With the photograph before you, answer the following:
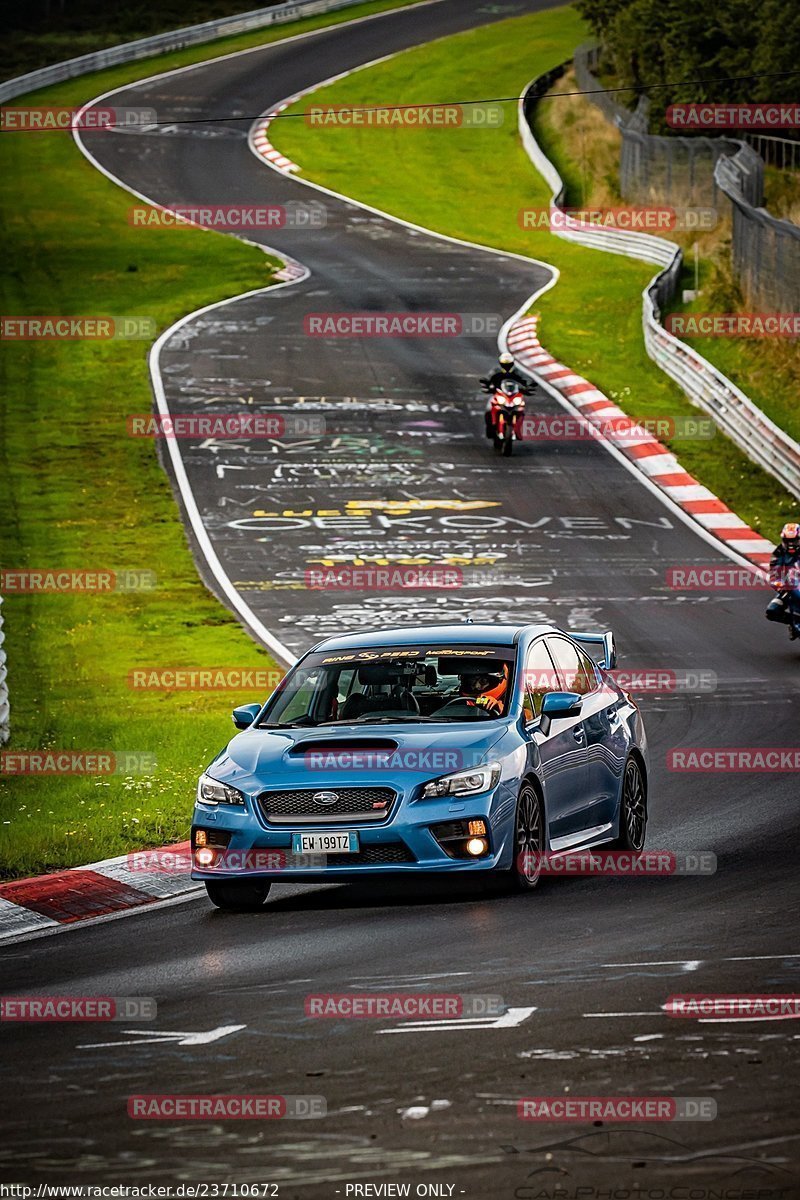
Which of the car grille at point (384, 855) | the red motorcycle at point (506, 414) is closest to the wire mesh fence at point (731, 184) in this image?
the red motorcycle at point (506, 414)

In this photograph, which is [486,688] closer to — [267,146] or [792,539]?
[792,539]

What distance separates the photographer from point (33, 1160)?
6.66 metres

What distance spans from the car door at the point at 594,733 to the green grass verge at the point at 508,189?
16.3 metres

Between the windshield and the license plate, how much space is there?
1.16 m

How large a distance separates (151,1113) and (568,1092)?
4.74 feet

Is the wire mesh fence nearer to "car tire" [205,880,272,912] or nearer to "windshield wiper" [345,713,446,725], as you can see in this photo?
"windshield wiper" [345,713,446,725]

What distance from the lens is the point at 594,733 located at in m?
13.0

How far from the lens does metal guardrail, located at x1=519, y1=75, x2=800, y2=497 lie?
32.0 m

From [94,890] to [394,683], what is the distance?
2167mm

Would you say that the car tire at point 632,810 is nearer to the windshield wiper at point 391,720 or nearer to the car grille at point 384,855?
the windshield wiper at point 391,720

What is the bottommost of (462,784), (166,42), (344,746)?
(166,42)

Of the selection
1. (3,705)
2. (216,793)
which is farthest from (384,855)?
(3,705)

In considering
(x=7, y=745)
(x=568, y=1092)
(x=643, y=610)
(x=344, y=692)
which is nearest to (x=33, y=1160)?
(x=568, y=1092)

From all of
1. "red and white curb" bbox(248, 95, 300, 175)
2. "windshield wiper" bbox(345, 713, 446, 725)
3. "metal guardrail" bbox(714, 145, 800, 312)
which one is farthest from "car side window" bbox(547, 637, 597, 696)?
"red and white curb" bbox(248, 95, 300, 175)
